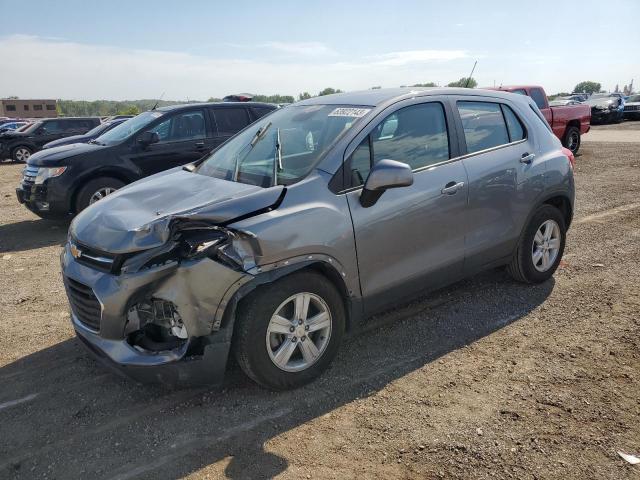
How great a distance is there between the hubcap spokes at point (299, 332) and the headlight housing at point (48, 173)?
227 inches

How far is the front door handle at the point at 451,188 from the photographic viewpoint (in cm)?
385

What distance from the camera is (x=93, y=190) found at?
25.2ft

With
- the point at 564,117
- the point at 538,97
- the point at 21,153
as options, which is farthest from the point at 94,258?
the point at 21,153

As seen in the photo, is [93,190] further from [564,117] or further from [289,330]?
[564,117]

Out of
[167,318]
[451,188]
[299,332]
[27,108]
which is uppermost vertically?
[27,108]

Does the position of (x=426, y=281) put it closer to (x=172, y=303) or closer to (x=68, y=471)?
(x=172, y=303)

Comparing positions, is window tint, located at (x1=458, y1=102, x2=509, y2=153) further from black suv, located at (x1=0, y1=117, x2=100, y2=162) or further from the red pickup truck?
black suv, located at (x1=0, y1=117, x2=100, y2=162)

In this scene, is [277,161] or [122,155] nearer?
[277,161]

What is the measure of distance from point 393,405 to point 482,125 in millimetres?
2485

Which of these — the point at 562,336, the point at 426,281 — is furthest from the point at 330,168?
the point at 562,336

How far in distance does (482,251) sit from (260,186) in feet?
6.50

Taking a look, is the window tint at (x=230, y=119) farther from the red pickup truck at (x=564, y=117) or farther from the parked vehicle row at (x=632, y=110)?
the parked vehicle row at (x=632, y=110)

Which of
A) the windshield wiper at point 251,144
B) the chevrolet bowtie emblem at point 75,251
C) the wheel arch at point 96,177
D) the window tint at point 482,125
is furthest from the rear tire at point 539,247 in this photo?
the wheel arch at point 96,177

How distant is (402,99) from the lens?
387cm
